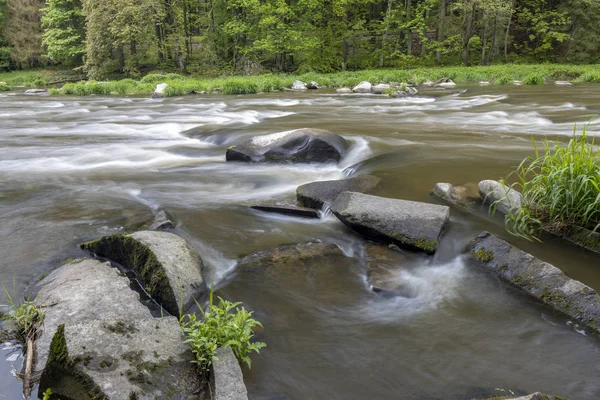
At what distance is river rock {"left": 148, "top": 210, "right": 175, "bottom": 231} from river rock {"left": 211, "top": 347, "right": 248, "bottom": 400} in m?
2.49

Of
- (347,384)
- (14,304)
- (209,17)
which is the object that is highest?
(209,17)

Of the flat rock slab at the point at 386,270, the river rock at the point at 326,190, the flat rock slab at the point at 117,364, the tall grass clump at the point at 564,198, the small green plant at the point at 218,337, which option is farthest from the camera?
the river rock at the point at 326,190

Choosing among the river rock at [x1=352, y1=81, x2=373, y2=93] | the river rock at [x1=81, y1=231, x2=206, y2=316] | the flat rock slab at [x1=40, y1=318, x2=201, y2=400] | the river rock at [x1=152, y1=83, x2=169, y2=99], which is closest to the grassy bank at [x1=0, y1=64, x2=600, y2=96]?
the river rock at [x1=152, y1=83, x2=169, y2=99]

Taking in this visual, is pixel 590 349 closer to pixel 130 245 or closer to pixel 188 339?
pixel 188 339

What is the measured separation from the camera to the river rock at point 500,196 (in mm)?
4836

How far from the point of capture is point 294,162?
7500mm

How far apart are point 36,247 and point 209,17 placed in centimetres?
3870

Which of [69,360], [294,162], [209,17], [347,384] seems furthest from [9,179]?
[209,17]

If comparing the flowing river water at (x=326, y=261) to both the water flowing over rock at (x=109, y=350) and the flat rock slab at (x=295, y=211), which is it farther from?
the water flowing over rock at (x=109, y=350)

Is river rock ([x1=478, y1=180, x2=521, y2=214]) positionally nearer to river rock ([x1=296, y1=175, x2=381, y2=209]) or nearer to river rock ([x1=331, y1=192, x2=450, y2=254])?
river rock ([x1=331, y1=192, x2=450, y2=254])

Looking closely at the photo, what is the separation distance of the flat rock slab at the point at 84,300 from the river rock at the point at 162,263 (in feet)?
0.68

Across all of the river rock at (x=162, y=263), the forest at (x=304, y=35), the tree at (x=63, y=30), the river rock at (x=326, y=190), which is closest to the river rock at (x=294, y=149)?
the river rock at (x=326, y=190)

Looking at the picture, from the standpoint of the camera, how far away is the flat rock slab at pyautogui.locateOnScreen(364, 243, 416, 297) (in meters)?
3.69

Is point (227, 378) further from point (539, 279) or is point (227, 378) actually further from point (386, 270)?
point (539, 279)
